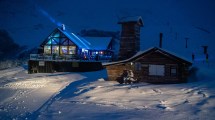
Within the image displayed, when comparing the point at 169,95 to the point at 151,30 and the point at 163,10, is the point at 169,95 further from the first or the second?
the point at 163,10

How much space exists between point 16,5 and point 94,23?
59.7 m

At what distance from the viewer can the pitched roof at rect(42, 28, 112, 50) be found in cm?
4063

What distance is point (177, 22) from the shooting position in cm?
8469

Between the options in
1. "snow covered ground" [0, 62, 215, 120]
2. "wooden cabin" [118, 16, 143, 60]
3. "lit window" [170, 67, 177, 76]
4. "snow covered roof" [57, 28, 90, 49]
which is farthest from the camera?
"snow covered roof" [57, 28, 90, 49]

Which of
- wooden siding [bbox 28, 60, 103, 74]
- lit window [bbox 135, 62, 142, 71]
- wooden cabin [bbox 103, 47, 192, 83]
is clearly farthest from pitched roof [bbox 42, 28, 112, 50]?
lit window [bbox 135, 62, 142, 71]

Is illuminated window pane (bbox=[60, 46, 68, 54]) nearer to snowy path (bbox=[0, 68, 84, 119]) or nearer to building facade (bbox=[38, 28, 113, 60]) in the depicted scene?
building facade (bbox=[38, 28, 113, 60])

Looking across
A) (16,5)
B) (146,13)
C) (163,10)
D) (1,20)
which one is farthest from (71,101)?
(16,5)

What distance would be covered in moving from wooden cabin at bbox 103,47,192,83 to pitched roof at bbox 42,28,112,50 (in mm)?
17013

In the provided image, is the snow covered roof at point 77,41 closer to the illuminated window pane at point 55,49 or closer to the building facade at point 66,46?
the building facade at point 66,46

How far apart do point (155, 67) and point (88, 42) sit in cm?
2347

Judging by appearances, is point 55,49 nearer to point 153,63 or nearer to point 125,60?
point 125,60

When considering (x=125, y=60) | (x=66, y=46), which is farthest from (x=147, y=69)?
(x=66, y=46)

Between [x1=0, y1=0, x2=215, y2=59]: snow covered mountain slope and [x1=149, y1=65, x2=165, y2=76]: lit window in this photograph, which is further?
[x1=0, y1=0, x2=215, y2=59]: snow covered mountain slope

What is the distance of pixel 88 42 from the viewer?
44844mm
